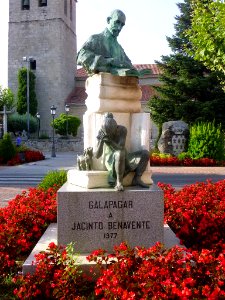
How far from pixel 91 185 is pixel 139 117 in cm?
102

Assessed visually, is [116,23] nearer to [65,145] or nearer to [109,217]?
[109,217]

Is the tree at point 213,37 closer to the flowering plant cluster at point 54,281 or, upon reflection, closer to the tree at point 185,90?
the flowering plant cluster at point 54,281

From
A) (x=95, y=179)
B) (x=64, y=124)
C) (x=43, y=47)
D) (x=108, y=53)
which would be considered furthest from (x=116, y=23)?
(x=43, y=47)

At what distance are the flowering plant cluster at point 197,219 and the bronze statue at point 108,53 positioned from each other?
1.99 m

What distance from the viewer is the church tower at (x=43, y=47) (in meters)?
50.5

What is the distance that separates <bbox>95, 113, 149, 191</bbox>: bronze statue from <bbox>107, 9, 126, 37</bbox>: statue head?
1.18 m

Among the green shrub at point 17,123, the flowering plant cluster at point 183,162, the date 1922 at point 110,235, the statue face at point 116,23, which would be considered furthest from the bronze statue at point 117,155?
the green shrub at point 17,123

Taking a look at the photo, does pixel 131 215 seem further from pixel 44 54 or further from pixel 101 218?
pixel 44 54

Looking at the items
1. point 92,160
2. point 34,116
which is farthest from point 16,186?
point 34,116

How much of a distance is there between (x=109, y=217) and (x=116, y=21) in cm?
234

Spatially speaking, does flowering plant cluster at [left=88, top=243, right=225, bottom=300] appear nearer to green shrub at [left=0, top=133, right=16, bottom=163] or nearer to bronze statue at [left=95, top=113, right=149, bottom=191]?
bronze statue at [left=95, top=113, right=149, bottom=191]

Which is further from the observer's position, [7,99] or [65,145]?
[7,99]

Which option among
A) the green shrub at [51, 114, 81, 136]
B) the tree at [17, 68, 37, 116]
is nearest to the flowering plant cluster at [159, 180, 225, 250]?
the green shrub at [51, 114, 81, 136]

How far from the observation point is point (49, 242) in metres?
4.98
